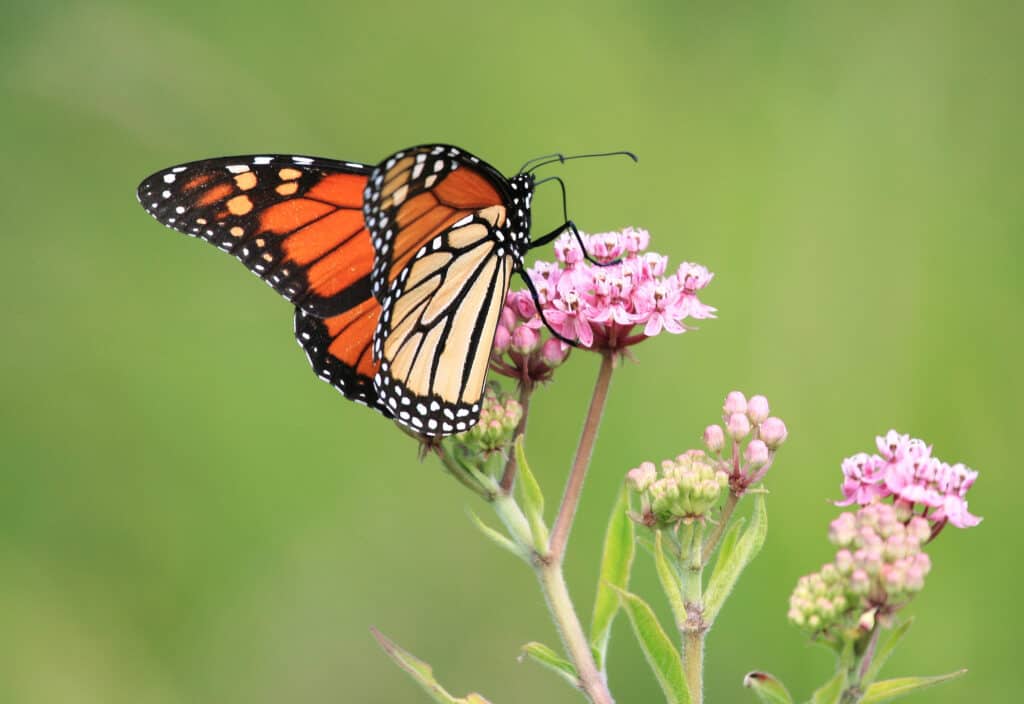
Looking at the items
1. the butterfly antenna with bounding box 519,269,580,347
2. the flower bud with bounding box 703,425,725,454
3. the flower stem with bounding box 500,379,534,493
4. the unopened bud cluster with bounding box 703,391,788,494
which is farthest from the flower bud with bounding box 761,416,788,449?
the flower stem with bounding box 500,379,534,493

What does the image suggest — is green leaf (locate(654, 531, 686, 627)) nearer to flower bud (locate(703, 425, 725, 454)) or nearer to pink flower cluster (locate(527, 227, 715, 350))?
flower bud (locate(703, 425, 725, 454))

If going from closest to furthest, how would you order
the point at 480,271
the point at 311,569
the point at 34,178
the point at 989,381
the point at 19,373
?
1. the point at 480,271
2. the point at 989,381
3. the point at 311,569
4. the point at 19,373
5. the point at 34,178

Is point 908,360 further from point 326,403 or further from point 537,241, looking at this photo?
point 326,403

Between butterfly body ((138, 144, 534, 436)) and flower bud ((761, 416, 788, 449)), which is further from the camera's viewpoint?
butterfly body ((138, 144, 534, 436))

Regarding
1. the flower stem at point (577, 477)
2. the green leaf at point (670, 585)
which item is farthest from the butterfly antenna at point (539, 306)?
the green leaf at point (670, 585)

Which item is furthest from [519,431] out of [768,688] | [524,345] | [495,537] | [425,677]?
[768,688]

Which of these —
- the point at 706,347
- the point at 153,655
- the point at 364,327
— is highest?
the point at 706,347

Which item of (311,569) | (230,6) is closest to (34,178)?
(230,6)
